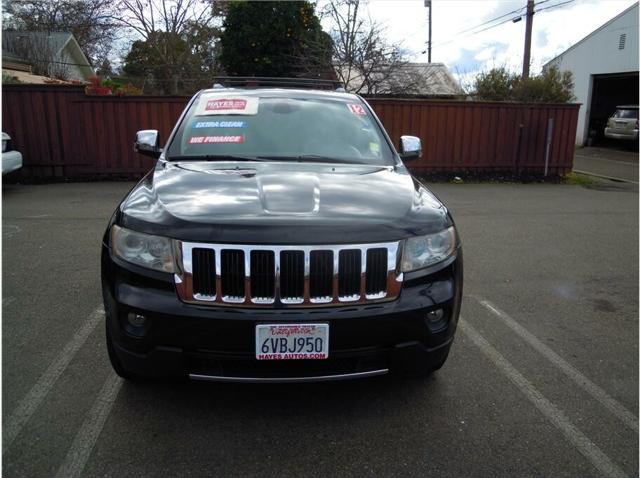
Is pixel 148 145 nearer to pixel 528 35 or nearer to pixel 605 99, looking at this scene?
pixel 528 35

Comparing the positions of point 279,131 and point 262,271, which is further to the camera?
point 279,131

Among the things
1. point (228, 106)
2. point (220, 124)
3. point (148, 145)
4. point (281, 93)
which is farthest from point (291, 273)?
point (281, 93)

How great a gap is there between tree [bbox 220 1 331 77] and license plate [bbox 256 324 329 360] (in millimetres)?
16998

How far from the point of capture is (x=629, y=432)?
270cm

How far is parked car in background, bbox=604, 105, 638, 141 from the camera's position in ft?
68.8

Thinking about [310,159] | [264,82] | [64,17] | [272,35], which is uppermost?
[64,17]

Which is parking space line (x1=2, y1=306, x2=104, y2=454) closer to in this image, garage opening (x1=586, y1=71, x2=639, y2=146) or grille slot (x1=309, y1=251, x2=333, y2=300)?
grille slot (x1=309, y1=251, x2=333, y2=300)

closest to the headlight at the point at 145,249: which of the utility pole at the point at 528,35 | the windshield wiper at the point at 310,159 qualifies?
the windshield wiper at the point at 310,159

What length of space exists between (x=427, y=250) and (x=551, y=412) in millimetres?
1207

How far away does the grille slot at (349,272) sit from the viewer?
2.34 m

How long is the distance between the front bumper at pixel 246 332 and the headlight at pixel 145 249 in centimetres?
4

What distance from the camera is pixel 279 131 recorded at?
12.2 feet

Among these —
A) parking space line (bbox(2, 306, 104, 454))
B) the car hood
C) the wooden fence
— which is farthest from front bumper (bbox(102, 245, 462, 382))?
the wooden fence

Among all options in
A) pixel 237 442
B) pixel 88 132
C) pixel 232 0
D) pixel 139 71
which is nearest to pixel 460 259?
pixel 237 442
